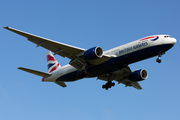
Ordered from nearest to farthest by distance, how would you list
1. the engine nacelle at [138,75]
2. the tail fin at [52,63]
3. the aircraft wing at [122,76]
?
the aircraft wing at [122,76], the engine nacelle at [138,75], the tail fin at [52,63]

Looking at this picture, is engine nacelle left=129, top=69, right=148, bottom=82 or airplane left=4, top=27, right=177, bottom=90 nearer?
airplane left=4, top=27, right=177, bottom=90

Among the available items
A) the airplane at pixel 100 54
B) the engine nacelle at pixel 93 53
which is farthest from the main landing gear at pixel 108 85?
the engine nacelle at pixel 93 53

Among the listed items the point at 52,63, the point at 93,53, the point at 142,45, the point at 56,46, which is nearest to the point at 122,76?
the point at 142,45

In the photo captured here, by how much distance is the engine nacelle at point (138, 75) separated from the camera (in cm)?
3590

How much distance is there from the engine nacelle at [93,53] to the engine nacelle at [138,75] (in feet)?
28.2

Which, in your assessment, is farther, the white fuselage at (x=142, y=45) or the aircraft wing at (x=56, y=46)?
the white fuselage at (x=142, y=45)

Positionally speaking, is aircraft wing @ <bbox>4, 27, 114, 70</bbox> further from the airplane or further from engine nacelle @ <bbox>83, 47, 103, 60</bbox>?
engine nacelle @ <bbox>83, 47, 103, 60</bbox>

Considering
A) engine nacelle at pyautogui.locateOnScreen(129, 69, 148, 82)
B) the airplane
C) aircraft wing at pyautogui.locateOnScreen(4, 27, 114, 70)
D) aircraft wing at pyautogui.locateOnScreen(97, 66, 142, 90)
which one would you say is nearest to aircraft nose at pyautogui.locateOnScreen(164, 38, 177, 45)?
the airplane

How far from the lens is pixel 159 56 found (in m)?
29.3

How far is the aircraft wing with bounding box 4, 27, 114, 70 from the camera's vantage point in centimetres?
2910

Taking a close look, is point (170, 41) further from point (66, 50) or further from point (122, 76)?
point (66, 50)

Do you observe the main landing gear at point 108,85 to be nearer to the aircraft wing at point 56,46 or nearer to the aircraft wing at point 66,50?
the aircraft wing at point 66,50

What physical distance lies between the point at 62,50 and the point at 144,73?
12936 mm

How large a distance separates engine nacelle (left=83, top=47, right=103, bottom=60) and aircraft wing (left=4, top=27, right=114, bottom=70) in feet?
3.05
